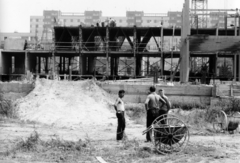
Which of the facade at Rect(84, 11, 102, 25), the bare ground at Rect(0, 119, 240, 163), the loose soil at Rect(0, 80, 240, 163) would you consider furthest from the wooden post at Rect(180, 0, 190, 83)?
the facade at Rect(84, 11, 102, 25)

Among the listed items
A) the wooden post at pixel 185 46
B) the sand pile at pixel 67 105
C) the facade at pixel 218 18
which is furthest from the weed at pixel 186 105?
the facade at pixel 218 18

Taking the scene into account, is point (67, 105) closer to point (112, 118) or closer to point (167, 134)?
point (112, 118)

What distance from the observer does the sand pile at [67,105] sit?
1750 cm

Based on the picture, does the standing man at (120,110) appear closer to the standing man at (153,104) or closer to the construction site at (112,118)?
the construction site at (112,118)

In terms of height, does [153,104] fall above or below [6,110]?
above

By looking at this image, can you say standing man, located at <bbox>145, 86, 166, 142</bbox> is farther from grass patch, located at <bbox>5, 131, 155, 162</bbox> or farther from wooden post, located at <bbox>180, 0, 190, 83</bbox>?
wooden post, located at <bbox>180, 0, 190, 83</bbox>

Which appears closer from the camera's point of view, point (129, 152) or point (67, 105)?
point (129, 152)

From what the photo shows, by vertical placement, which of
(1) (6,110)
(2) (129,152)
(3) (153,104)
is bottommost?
(2) (129,152)

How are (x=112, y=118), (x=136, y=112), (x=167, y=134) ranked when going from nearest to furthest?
(x=167, y=134), (x=112, y=118), (x=136, y=112)

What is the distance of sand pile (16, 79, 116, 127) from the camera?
57.4ft

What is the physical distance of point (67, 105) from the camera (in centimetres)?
1928

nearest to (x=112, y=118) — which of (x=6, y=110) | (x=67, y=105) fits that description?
(x=67, y=105)

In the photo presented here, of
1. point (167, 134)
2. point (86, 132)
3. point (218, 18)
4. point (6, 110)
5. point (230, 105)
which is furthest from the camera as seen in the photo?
point (218, 18)

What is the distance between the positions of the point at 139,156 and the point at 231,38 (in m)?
19.1
